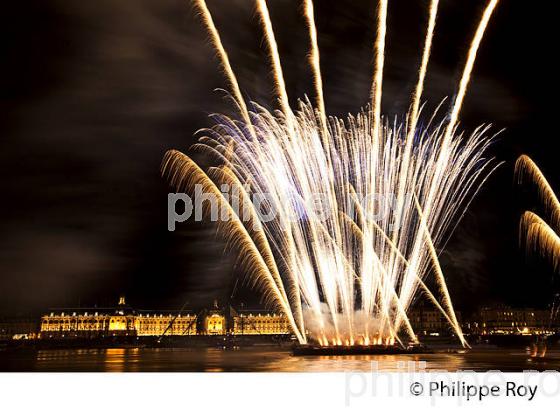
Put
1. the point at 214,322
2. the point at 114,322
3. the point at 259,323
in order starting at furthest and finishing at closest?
the point at 114,322 < the point at 214,322 < the point at 259,323

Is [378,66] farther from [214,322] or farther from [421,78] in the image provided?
[214,322]

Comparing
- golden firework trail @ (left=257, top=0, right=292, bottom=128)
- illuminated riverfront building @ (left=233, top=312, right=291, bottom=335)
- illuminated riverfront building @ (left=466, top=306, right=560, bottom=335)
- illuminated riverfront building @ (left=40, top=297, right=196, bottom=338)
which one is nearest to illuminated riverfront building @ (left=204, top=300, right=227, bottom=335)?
illuminated riverfront building @ (left=40, top=297, right=196, bottom=338)

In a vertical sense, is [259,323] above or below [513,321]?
above

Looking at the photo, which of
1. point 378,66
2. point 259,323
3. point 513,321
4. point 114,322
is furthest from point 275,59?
point 114,322

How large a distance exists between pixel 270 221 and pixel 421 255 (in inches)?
269

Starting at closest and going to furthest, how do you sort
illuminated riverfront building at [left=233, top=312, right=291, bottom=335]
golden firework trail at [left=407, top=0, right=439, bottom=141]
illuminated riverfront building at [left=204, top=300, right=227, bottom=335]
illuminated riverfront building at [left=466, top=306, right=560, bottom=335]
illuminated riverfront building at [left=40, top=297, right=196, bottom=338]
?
golden firework trail at [left=407, top=0, right=439, bottom=141]
illuminated riverfront building at [left=466, top=306, right=560, bottom=335]
illuminated riverfront building at [left=233, top=312, right=291, bottom=335]
illuminated riverfront building at [left=40, top=297, right=196, bottom=338]
illuminated riverfront building at [left=204, top=300, right=227, bottom=335]

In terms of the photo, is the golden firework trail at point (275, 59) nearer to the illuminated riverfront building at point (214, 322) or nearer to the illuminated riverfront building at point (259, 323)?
the illuminated riverfront building at point (259, 323)

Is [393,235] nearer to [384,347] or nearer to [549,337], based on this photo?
[384,347]

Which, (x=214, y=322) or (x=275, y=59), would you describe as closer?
(x=275, y=59)

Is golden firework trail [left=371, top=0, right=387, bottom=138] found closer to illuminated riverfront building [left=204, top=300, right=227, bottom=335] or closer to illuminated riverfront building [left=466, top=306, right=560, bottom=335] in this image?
illuminated riverfront building [left=466, top=306, right=560, bottom=335]
